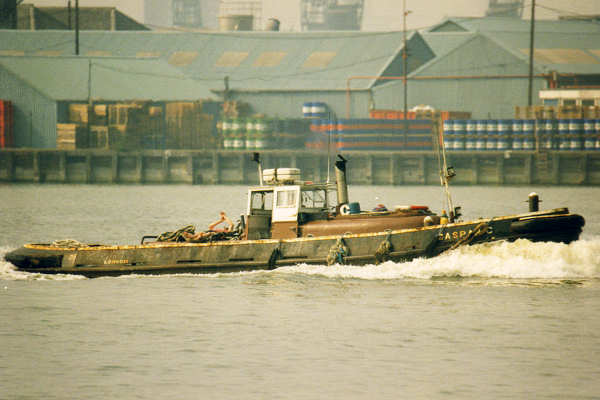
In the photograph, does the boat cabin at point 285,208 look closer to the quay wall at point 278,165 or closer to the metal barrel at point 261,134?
the quay wall at point 278,165

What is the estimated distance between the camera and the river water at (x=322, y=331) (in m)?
16.5

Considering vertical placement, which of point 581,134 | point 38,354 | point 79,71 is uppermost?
point 79,71

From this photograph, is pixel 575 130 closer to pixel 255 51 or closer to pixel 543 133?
pixel 543 133

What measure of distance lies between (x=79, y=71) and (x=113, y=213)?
34.8m

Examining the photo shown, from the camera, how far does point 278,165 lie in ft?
246

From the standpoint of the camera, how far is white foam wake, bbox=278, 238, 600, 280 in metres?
25.0

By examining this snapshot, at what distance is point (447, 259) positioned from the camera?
25109 mm

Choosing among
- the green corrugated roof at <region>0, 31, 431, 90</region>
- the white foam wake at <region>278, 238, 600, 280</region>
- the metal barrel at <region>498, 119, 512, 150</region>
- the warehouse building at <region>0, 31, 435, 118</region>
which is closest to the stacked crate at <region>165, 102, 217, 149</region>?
the warehouse building at <region>0, 31, 435, 118</region>

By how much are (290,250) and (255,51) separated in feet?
208

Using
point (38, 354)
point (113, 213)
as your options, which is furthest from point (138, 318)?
point (113, 213)

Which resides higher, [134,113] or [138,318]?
[134,113]

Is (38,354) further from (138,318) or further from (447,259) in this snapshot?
(447,259)

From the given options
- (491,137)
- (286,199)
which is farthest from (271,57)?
(286,199)

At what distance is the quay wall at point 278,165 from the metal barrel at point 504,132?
1.03 m
